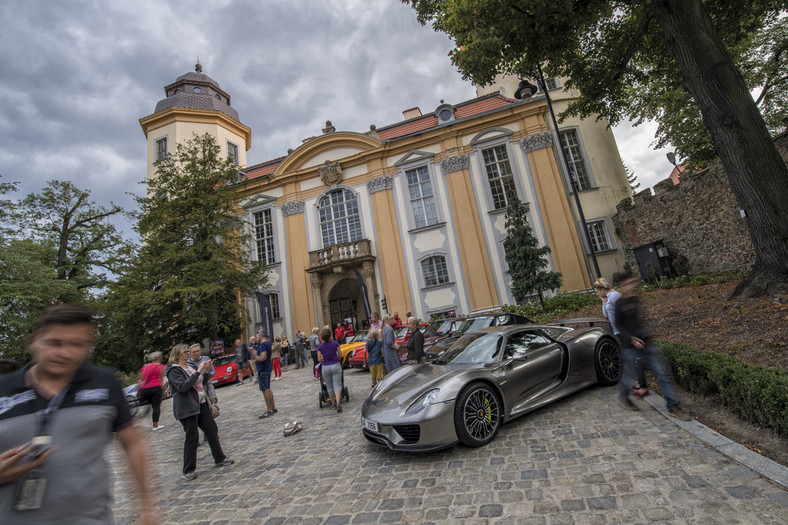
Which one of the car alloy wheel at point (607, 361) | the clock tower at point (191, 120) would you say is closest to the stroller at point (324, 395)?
the car alloy wheel at point (607, 361)

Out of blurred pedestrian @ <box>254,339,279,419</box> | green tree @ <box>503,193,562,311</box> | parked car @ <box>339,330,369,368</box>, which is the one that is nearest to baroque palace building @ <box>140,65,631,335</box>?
green tree @ <box>503,193,562,311</box>

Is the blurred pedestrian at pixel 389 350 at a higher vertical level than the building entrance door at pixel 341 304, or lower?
lower

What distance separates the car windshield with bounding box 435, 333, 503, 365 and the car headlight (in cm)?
99

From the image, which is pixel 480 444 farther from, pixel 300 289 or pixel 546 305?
pixel 300 289

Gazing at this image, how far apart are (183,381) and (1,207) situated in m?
25.4

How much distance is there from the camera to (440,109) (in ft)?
71.5

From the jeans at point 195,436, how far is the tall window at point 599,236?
1909 centimetres

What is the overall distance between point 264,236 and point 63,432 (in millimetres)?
23216

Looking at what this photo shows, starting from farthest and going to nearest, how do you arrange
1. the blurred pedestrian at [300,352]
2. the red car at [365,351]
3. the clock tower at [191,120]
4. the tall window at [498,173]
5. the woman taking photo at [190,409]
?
the clock tower at [191,120] → the tall window at [498,173] → the blurred pedestrian at [300,352] → the red car at [365,351] → the woman taking photo at [190,409]

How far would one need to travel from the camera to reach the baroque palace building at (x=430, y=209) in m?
A: 19.0

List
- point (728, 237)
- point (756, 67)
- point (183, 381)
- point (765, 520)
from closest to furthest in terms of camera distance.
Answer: point (765, 520) < point (183, 381) < point (728, 237) < point (756, 67)

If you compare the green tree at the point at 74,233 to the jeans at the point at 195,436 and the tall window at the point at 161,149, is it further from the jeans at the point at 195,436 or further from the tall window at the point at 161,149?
the jeans at the point at 195,436

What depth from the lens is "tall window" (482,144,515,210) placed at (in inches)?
795

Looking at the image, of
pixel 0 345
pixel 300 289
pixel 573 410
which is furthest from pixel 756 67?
pixel 0 345
